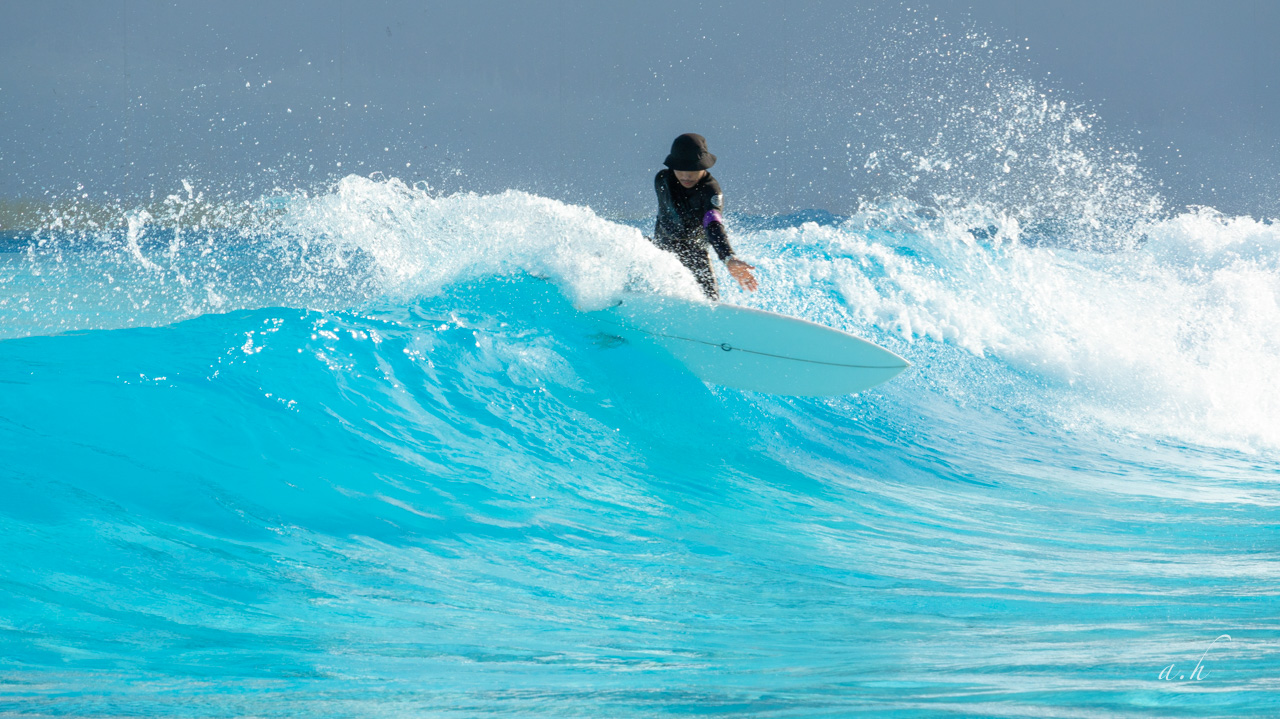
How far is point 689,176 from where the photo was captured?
3.84 meters

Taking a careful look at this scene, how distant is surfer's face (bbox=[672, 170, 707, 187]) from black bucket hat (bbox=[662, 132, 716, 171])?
26mm

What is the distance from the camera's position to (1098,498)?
3.30 m

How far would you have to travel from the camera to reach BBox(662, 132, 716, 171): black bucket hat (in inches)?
148

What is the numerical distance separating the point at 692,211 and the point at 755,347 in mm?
Result: 688

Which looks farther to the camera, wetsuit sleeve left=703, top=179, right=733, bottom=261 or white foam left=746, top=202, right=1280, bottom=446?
white foam left=746, top=202, right=1280, bottom=446

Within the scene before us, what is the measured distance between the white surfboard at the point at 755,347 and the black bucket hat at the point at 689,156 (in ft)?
1.93

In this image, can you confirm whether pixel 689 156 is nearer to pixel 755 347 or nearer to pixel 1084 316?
pixel 755 347

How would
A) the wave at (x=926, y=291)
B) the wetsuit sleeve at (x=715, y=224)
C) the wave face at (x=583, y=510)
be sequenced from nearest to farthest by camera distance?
the wave face at (x=583, y=510) → the wetsuit sleeve at (x=715, y=224) → the wave at (x=926, y=291)

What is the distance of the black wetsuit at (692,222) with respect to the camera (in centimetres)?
380
